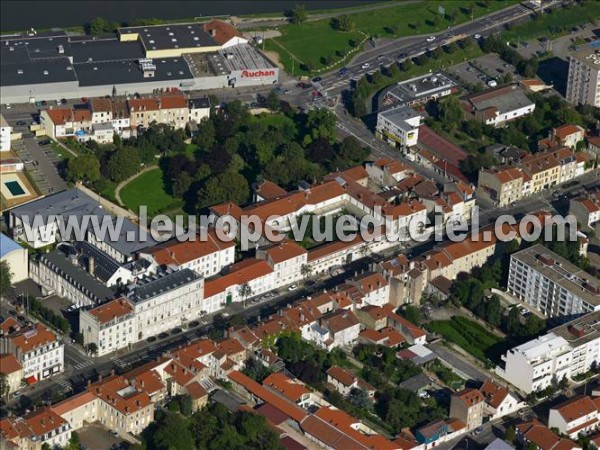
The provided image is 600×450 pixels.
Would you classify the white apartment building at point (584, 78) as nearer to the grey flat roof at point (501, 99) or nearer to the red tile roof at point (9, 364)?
the grey flat roof at point (501, 99)

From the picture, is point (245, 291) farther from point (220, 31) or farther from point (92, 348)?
point (220, 31)

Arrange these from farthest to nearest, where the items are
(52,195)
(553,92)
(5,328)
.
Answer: (553,92) < (52,195) < (5,328)

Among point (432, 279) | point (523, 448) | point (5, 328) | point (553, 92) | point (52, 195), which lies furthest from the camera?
point (553, 92)

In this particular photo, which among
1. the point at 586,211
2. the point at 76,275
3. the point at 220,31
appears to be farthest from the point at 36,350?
the point at 220,31

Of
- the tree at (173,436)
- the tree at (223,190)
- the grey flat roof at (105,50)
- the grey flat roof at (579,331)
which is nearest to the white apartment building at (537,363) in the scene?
the grey flat roof at (579,331)

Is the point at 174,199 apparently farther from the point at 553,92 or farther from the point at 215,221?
the point at 553,92

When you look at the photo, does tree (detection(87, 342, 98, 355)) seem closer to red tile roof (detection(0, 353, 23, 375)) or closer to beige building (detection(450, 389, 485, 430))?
red tile roof (detection(0, 353, 23, 375))

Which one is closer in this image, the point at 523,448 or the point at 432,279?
the point at 523,448

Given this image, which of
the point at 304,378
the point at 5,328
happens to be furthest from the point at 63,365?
the point at 304,378

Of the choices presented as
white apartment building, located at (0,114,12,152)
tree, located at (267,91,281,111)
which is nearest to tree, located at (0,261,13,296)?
white apartment building, located at (0,114,12,152)
